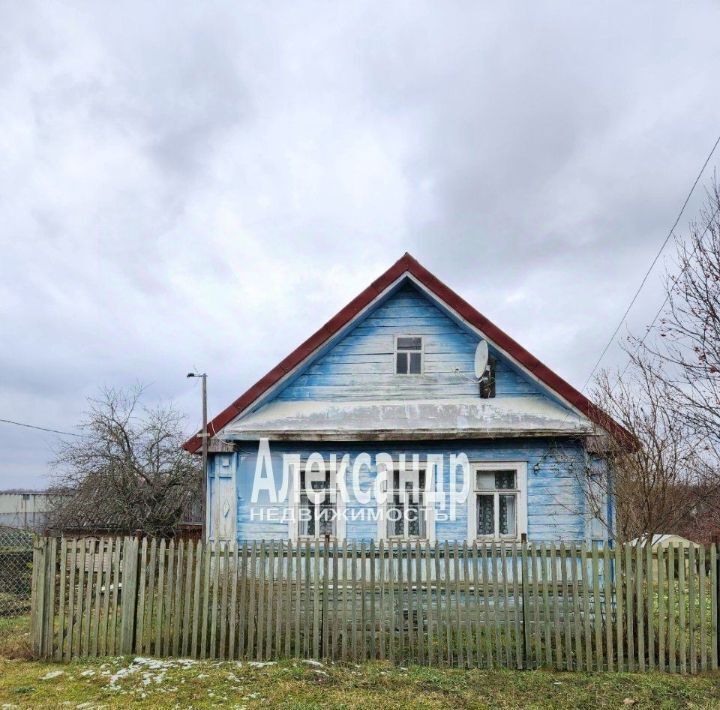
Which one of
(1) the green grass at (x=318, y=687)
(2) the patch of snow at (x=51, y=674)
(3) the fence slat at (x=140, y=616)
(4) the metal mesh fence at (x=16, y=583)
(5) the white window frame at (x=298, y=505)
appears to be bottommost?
(4) the metal mesh fence at (x=16, y=583)

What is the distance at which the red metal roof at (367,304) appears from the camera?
1009cm

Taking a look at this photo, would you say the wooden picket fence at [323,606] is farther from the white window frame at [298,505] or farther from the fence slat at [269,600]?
the white window frame at [298,505]

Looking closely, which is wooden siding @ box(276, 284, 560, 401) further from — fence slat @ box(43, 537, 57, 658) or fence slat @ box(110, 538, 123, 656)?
fence slat @ box(43, 537, 57, 658)

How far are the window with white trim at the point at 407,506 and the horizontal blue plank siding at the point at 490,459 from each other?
11.1 inches

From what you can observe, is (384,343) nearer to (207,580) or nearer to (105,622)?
(207,580)

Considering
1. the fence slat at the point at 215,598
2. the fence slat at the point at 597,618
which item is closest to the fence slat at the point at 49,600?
the fence slat at the point at 215,598

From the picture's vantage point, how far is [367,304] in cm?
1056

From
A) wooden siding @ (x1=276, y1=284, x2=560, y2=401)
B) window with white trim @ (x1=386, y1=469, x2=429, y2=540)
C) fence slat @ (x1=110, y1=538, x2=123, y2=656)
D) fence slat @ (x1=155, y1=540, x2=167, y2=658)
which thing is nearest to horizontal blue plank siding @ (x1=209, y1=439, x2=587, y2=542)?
window with white trim @ (x1=386, y1=469, x2=429, y2=540)

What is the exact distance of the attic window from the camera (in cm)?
1078

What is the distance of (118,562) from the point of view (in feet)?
26.7

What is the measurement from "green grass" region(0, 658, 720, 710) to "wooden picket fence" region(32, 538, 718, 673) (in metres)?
0.30

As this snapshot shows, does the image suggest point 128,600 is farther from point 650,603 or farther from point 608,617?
point 650,603

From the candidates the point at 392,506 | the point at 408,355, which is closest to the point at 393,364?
the point at 408,355

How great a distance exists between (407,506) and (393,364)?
7.67 ft
